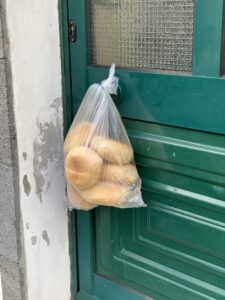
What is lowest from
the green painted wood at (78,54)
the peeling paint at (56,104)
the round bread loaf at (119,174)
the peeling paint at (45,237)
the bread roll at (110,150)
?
the peeling paint at (45,237)

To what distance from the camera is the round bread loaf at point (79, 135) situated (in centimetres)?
181

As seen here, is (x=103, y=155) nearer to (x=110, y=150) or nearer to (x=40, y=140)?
(x=110, y=150)

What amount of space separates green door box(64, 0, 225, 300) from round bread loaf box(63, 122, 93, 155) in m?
0.18

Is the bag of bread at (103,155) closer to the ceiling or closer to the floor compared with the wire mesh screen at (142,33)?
closer to the floor

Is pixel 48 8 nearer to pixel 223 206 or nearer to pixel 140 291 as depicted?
pixel 223 206

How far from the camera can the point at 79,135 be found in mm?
1839

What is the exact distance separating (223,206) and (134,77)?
623mm

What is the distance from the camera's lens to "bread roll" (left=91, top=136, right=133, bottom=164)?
1.79m

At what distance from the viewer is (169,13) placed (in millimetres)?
1697

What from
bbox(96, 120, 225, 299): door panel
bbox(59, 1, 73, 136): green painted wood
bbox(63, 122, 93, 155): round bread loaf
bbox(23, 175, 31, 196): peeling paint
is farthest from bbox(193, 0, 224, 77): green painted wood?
bbox(23, 175, 31, 196): peeling paint

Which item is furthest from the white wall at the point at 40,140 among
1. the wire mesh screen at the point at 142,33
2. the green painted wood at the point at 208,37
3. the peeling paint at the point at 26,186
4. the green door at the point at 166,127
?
the green painted wood at the point at 208,37

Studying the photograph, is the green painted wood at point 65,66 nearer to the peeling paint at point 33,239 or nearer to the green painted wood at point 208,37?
the peeling paint at point 33,239

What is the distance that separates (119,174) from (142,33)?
0.58m

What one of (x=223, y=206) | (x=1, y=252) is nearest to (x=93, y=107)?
(x=223, y=206)
